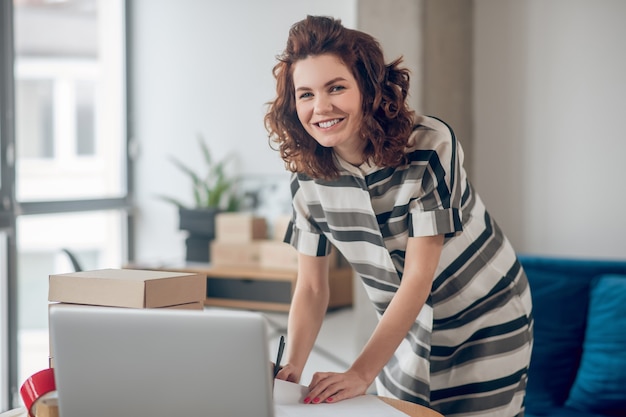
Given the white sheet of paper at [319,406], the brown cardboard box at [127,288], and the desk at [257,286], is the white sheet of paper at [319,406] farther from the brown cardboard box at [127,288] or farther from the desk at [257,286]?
the desk at [257,286]

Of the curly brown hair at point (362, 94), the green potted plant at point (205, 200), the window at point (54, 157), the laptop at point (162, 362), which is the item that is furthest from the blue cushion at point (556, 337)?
the window at point (54, 157)

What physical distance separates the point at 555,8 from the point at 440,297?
2307 millimetres

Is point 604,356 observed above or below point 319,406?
below

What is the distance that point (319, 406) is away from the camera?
1.50 m

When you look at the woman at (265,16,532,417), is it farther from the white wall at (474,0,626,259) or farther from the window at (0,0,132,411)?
the window at (0,0,132,411)

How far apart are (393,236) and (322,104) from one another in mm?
340

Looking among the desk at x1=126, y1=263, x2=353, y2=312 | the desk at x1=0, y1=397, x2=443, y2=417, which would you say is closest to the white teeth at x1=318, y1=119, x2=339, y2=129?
the desk at x1=0, y1=397, x2=443, y2=417

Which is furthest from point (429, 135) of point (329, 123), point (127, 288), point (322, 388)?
point (127, 288)

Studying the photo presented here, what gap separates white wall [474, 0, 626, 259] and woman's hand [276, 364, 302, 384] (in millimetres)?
2371

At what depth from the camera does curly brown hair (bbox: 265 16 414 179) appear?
1650 millimetres

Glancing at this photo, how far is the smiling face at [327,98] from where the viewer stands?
1.63m

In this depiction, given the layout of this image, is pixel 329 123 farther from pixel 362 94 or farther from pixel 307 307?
pixel 307 307

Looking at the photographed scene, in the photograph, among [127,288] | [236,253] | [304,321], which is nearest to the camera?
[127,288]

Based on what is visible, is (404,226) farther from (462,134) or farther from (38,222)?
(38,222)
